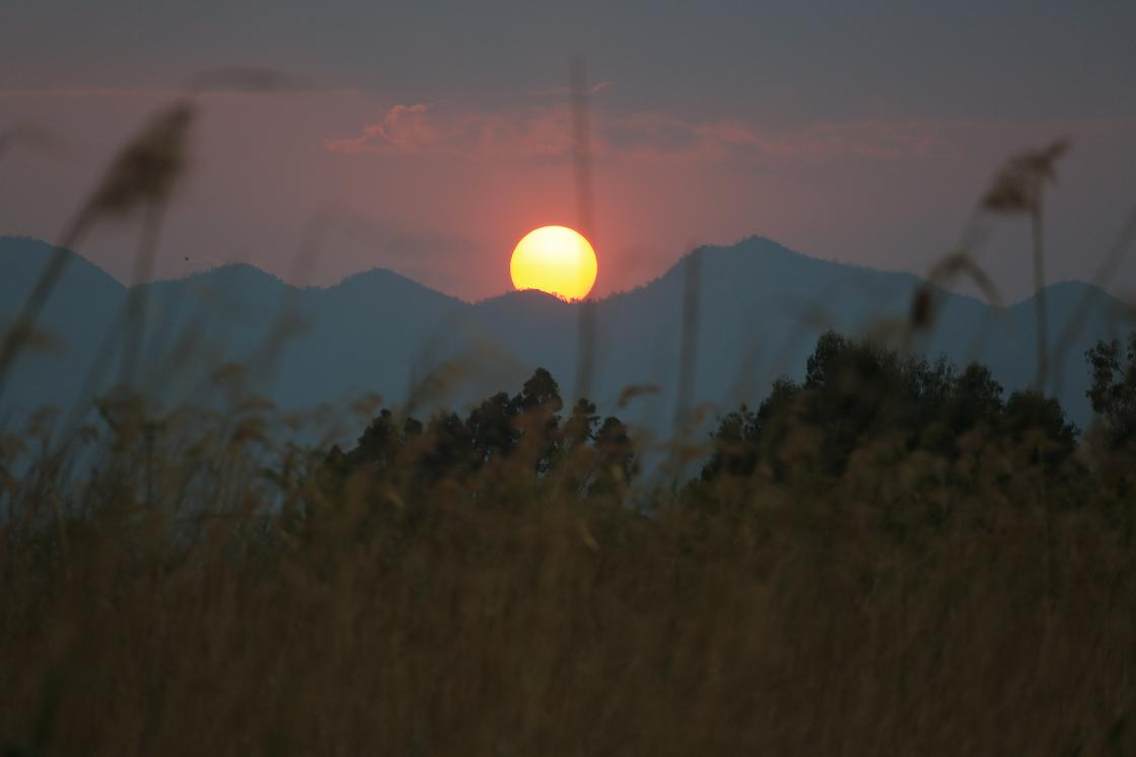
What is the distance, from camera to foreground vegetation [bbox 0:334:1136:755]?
8.61 feet

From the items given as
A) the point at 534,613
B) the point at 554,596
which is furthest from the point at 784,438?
the point at 534,613

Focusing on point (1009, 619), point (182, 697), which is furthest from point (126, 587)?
point (1009, 619)

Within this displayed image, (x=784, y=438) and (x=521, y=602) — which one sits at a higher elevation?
(x=784, y=438)

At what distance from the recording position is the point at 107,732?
2492 mm

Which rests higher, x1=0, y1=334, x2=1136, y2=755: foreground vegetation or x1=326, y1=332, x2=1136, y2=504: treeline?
x1=326, y1=332, x2=1136, y2=504: treeline

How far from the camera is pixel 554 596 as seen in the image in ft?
10.3

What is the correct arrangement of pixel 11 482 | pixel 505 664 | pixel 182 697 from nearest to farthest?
1. pixel 182 697
2. pixel 505 664
3. pixel 11 482

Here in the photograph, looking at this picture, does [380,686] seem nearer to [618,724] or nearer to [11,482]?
[618,724]

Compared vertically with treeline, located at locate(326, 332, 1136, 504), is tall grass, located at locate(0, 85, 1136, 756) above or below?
below

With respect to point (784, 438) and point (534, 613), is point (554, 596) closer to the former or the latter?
point (534, 613)

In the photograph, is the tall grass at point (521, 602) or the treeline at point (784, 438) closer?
the tall grass at point (521, 602)

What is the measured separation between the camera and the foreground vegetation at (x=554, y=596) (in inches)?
103

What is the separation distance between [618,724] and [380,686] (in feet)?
1.65

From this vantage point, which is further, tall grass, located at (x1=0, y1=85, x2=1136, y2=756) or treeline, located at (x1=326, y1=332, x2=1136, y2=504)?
treeline, located at (x1=326, y1=332, x2=1136, y2=504)
